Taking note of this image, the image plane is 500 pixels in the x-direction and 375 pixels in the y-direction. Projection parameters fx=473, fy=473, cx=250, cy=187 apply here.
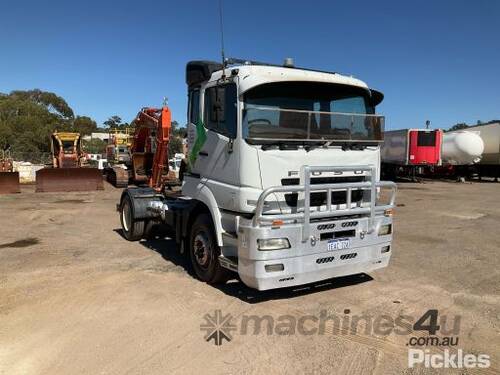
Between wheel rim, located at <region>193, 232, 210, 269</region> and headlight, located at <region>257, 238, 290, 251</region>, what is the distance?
1.34 meters

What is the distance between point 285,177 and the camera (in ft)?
19.5

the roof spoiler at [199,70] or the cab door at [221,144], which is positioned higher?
the roof spoiler at [199,70]

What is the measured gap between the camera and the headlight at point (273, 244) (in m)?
5.51

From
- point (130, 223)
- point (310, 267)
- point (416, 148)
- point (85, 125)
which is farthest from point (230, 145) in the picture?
point (85, 125)

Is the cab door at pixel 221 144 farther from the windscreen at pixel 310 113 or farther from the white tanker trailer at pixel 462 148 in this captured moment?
the white tanker trailer at pixel 462 148

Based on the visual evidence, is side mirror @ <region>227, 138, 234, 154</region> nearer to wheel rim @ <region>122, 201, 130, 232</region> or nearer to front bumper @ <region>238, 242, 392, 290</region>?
front bumper @ <region>238, 242, 392, 290</region>

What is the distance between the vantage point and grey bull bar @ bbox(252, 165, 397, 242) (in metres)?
5.54

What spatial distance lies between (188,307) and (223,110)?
2.53 m

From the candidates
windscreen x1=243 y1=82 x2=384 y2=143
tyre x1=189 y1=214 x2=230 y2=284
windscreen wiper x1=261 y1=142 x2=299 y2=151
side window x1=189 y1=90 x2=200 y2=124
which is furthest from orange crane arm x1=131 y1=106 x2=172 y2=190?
windscreen wiper x1=261 y1=142 x2=299 y2=151

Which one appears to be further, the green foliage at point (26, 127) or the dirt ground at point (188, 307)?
the green foliage at point (26, 127)

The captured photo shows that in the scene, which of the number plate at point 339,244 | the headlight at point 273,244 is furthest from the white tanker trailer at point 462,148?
the headlight at point 273,244

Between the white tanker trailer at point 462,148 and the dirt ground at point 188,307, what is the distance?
22287 mm

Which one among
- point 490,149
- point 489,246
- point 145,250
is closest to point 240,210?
point 145,250

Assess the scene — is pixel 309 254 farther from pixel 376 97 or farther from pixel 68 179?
pixel 68 179
